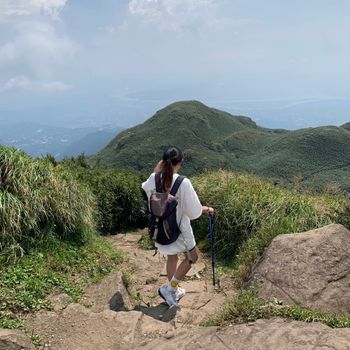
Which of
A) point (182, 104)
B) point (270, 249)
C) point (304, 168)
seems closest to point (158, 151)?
point (304, 168)

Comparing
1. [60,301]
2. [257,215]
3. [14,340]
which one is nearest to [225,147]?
[257,215]

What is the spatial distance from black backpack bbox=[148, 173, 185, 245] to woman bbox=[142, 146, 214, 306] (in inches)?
2.4

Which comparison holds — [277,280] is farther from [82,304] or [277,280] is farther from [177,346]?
[82,304]

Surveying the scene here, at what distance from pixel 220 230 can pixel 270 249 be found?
2.32 m

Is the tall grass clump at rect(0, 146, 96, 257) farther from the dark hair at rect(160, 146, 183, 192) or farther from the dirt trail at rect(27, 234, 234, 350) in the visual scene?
the dark hair at rect(160, 146, 183, 192)

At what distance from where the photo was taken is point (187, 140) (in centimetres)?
7794

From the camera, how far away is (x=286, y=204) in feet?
25.7

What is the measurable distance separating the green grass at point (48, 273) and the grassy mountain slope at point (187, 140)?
2064 inches

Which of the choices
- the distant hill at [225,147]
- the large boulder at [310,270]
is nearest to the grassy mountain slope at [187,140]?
the distant hill at [225,147]

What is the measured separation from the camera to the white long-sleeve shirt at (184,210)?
4.87m

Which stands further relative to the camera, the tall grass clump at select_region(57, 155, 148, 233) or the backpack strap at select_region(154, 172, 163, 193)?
the tall grass clump at select_region(57, 155, 148, 233)

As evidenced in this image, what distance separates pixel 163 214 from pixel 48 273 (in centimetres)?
194

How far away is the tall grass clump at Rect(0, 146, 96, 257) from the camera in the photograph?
583 centimetres

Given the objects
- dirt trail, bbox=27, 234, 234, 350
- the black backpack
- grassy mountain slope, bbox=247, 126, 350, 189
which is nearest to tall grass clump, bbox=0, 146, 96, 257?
dirt trail, bbox=27, 234, 234, 350
